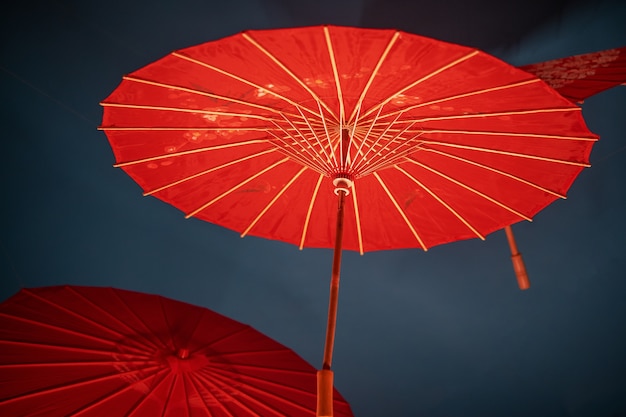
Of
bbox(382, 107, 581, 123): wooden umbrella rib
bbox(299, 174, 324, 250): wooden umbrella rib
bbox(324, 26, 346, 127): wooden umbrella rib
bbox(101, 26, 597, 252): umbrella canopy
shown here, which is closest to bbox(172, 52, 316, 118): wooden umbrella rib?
bbox(101, 26, 597, 252): umbrella canopy

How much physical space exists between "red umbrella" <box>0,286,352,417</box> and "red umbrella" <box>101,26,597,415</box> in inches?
18.0

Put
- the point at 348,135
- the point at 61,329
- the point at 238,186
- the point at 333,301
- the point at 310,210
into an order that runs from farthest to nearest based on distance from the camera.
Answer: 1. the point at 310,210
2. the point at 238,186
3. the point at 348,135
4. the point at 61,329
5. the point at 333,301

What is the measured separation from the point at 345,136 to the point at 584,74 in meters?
0.88

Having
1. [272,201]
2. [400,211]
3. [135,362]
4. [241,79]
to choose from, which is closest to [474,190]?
[400,211]

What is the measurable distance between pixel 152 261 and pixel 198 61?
8.25 feet

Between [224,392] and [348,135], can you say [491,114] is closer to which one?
[348,135]

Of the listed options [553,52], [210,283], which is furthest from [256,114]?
[210,283]

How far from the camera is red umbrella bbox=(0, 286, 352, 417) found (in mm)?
1945

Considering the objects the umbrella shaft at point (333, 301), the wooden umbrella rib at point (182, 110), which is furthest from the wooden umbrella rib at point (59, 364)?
the wooden umbrella rib at point (182, 110)

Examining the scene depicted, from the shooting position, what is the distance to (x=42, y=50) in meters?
3.57

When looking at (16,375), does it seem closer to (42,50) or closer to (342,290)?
(42,50)

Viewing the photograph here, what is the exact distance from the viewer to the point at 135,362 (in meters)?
2.16

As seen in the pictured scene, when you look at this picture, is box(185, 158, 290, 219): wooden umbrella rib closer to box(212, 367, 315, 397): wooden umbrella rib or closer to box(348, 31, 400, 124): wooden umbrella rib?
box(348, 31, 400, 124): wooden umbrella rib

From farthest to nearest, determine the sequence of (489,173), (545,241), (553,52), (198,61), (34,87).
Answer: (545,241)
(34,87)
(553,52)
(489,173)
(198,61)
